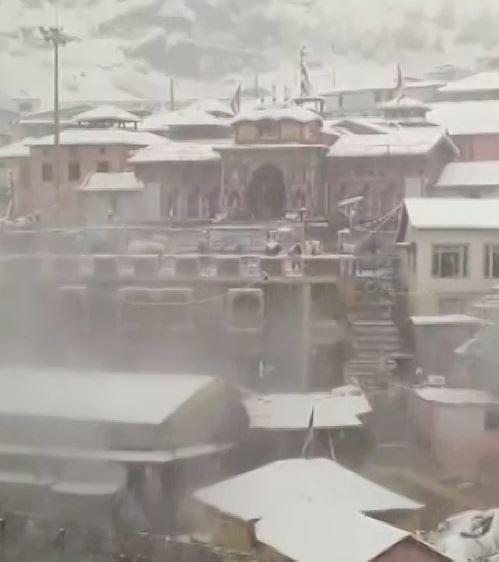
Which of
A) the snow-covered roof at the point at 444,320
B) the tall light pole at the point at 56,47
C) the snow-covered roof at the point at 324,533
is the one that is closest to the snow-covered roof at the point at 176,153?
the tall light pole at the point at 56,47

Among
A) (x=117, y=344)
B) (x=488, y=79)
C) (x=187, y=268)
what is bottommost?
(x=117, y=344)

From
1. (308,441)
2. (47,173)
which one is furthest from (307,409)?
(47,173)

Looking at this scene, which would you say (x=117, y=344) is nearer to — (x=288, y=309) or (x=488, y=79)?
(x=288, y=309)

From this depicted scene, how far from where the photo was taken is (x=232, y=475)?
9.21 feet

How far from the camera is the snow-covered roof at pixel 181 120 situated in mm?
2863

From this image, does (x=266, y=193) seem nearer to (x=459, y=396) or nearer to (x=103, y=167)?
(x=103, y=167)

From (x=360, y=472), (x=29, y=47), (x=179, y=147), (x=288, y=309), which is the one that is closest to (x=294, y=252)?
(x=288, y=309)

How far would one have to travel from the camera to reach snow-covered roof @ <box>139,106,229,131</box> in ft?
9.39

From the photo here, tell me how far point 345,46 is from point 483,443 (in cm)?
121

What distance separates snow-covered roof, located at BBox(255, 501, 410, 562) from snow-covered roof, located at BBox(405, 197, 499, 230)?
0.82 metres

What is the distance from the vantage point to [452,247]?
8.95 feet

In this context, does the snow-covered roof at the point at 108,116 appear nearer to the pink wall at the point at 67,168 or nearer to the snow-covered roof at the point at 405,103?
the pink wall at the point at 67,168

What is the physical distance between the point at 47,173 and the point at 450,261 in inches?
47.4

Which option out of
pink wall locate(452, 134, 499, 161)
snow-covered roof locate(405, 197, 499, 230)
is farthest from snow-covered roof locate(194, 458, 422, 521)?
pink wall locate(452, 134, 499, 161)
